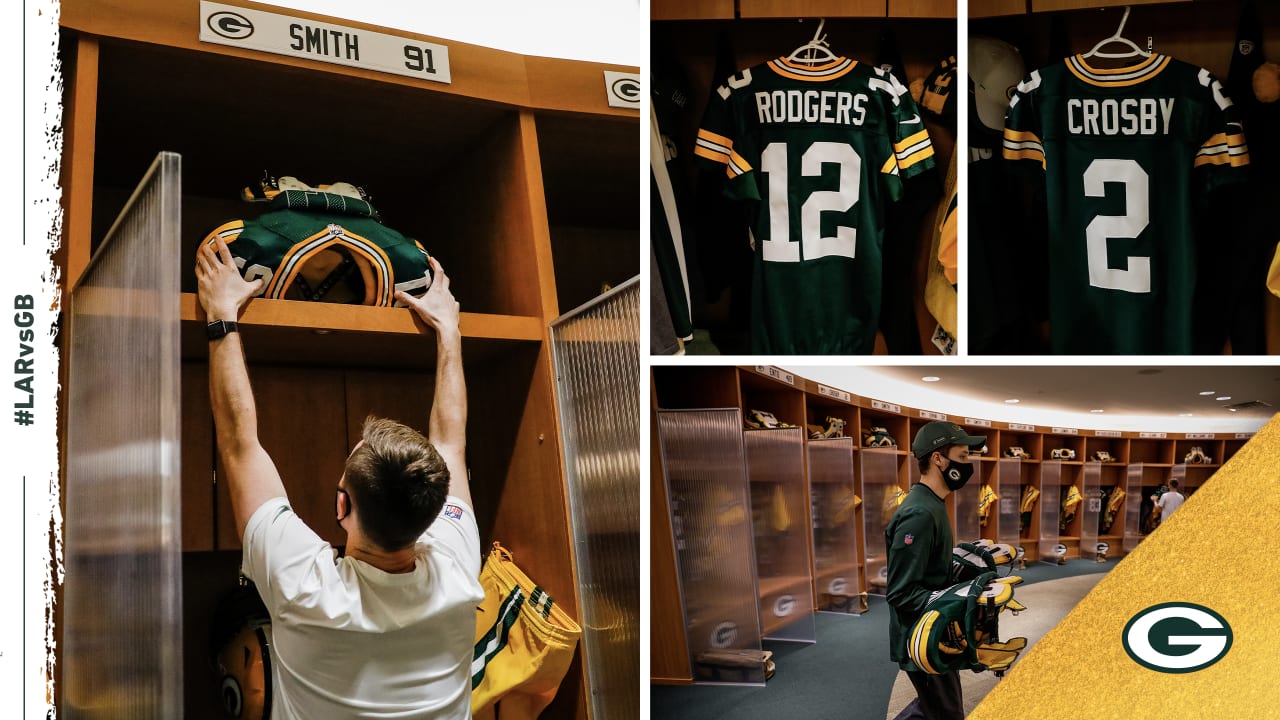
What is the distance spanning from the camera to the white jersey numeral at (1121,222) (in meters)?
1.47

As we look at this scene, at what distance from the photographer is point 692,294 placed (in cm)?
154

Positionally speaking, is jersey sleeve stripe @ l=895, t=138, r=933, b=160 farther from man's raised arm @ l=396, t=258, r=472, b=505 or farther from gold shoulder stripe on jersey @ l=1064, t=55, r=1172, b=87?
man's raised arm @ l=396, t=258, r=472, b=505

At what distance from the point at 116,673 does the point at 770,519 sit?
3.28 feet

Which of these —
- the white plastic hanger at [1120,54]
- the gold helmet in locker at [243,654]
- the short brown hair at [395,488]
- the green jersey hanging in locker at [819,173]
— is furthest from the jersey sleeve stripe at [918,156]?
the gold helmet in locker at [243,654]

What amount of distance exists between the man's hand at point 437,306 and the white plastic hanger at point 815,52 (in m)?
0.74

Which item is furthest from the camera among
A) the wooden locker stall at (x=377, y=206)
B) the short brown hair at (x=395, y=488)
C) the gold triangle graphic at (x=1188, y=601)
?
the wooden locker stall at (x=377, y=206)

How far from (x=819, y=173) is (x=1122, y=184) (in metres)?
0.51

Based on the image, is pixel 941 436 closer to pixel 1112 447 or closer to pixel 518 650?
pixel 1112 447

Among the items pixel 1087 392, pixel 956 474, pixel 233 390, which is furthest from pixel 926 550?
pixel 233 390

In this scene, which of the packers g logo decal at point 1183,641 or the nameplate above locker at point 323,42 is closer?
the packers g logo decal at point 1183,641

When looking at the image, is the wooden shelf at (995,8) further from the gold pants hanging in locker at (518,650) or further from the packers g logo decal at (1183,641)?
the gold pants hanging in locker at (518,650)

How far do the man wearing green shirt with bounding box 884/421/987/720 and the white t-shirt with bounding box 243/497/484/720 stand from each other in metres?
0.72

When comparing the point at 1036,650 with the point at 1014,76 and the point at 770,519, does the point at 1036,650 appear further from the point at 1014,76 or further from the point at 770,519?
the point at 1014,76

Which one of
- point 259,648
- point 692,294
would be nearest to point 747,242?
point 692,294
